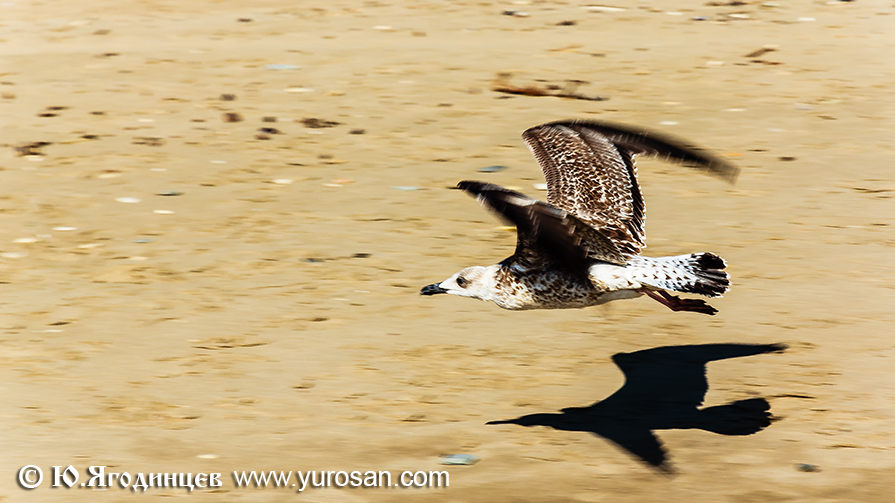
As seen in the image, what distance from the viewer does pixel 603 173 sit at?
6129mm

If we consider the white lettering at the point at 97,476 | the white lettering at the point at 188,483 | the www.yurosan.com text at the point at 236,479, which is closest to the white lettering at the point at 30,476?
the www.yurosan.com text at the point at 236,479

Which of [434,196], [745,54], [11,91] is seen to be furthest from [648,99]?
[11,91]

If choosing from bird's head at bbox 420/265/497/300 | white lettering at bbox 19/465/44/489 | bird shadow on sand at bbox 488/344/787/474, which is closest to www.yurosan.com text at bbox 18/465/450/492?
white lettering at bbox 19/465/44/489

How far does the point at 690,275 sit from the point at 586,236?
0.60 metres

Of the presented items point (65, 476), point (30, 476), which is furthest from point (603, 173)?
point (30, 476)

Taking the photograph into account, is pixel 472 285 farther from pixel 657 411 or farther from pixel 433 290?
pixel 657 411

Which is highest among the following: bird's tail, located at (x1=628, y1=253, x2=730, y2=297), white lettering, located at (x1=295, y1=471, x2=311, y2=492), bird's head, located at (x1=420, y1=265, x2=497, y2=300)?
bird's tail, located at (x1=628, y1=253, x2=730, y2=297)

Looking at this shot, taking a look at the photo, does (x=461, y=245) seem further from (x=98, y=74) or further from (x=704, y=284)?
(x=98, y=74)

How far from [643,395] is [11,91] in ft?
26.3

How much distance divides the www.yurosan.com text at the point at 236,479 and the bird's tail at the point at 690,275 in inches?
58.3

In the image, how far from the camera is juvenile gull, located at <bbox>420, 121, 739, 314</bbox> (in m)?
4.94

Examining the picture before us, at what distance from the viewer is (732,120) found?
982cm

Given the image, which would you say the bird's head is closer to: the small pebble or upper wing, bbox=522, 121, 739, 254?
upper wing, bbox=522, 121, 739, 254

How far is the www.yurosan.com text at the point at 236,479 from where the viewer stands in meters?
4.77
